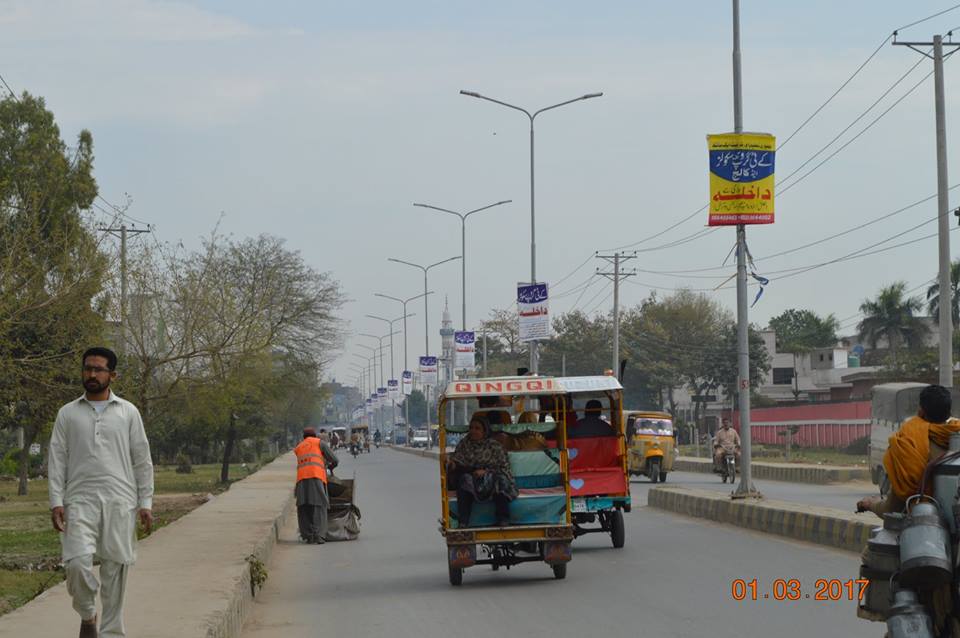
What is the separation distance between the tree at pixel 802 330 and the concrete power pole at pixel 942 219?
72.7 metres

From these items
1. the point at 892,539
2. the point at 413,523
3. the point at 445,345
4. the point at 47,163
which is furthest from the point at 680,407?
the point at 892,539

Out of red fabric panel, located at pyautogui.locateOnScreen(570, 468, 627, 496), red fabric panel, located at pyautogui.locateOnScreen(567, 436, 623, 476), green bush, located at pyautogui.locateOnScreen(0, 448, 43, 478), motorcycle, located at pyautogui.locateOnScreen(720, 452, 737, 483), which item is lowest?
green bush, located at pyautogui.locateOnScreen(0, 448, 43, 478)

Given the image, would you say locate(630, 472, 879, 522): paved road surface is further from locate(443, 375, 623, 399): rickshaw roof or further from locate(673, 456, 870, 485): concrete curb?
locate(443, 375, 623, 399): rickshaw roof

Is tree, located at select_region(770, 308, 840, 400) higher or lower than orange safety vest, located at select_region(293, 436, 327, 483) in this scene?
higher

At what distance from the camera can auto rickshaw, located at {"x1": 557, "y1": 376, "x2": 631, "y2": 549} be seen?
16625 millimetres

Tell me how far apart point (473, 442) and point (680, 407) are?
307 feet

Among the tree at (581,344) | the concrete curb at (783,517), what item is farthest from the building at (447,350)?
the concrete curb at (783,517)

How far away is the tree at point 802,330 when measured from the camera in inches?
4641

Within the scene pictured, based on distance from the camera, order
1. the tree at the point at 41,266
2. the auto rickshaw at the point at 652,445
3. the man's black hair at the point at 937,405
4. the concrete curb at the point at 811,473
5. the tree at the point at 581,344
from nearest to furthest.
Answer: the man's black hair at the point at 937,405
the tree at the point at 41,266
the concrete curb at the point at 811,473
the auto rickshaw at the point at 652,445
the tree at the point at 581,344

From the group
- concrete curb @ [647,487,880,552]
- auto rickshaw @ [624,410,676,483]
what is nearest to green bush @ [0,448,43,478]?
auto rickshaw @ [624,410,676,483]

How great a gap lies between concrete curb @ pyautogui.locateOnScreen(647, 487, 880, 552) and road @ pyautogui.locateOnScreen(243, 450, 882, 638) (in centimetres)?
30

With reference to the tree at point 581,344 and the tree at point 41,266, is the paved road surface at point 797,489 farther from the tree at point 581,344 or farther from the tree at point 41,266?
the tree at point 581,344

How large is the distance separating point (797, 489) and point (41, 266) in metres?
18.7
